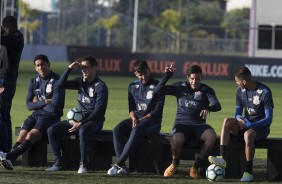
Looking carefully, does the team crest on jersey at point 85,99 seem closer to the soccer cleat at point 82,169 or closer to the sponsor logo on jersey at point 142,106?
the sponsor logo on jersey at point 142,106

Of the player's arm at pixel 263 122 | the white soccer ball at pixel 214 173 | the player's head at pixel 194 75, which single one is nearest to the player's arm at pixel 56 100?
the player's head at pixel 194 75

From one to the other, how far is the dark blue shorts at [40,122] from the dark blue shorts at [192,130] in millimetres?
1805

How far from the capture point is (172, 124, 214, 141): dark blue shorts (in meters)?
12.9

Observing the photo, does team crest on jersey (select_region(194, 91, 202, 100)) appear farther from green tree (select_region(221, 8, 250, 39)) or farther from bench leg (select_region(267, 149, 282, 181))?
green tree (select_region(221, 8, 250, 39))

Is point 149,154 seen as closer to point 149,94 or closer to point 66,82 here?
point 149,94

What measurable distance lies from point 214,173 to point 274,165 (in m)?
0.93

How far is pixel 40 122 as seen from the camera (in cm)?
1366

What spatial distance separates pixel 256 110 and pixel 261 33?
37559 millimetres

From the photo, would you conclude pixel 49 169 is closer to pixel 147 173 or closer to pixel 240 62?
pixel 147 173

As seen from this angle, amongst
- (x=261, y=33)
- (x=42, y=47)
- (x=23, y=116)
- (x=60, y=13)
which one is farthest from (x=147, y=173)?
(x=60, y=13)

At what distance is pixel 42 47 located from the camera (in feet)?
236

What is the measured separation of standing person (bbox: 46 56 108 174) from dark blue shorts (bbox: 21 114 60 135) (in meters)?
0.25

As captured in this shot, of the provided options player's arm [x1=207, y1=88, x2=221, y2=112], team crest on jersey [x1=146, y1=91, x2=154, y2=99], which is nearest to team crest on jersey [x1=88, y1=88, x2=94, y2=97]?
team crest on jersey [x1=146, y1=91, x2=154, y2=99]

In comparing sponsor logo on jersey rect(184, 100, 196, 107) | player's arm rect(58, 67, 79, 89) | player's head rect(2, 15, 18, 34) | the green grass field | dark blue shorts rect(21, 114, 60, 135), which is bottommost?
the green grass field
